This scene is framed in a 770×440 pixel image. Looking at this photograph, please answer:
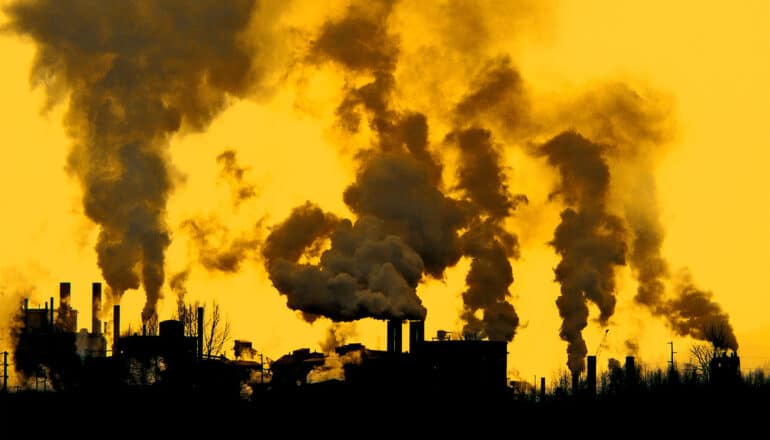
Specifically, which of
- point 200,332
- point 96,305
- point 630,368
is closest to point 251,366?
point 200,332

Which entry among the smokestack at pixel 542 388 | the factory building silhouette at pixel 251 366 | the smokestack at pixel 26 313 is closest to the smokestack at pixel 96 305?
the factory building silhouette at pixel 251 366

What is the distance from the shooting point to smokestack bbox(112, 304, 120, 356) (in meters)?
96.0

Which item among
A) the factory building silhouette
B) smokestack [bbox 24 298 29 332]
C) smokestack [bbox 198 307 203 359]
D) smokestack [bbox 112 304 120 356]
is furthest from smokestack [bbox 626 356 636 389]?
smokestack [bbox 24 298 29 332]

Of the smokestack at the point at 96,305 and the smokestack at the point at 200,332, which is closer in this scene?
the smokestack at the point at 200,332

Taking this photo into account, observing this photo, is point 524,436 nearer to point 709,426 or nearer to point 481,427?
point 481,427

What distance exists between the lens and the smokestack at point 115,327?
96.0 m

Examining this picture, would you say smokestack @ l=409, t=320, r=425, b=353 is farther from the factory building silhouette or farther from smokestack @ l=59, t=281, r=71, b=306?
smokestack @ l=59, t=281, r=71, b=306

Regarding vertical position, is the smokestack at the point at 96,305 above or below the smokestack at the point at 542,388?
above

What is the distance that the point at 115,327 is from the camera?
323ft

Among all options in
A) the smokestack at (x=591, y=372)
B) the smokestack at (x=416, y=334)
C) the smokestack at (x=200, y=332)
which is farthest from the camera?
the smokestack at (x=591, y=372)

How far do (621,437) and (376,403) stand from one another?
12331 mm

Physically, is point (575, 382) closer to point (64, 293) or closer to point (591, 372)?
point (591, 372)

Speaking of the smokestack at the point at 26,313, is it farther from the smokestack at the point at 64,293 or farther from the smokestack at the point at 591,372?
the smokestack at the point at 591,372

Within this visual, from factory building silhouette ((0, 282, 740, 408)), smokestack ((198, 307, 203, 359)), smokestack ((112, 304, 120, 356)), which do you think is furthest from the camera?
smokestack ((112, 304, 120, 356))
